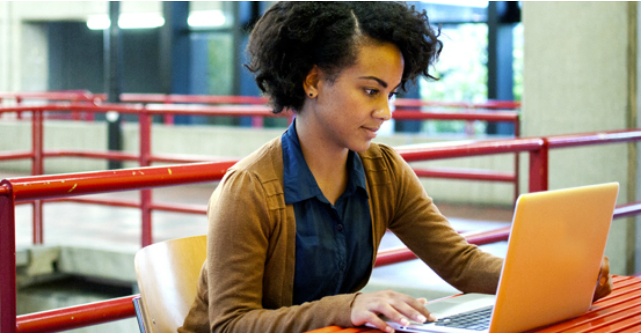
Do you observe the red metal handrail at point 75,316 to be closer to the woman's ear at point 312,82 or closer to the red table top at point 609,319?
the woman's ear at point 312,82

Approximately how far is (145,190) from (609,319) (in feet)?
11.8

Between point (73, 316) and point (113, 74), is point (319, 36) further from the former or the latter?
point (113, 74)

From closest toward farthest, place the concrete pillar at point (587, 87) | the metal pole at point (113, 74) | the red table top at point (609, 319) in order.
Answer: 1. the red table top at point (609, 319)
2. the concrete pillar at point (587, 87)
3. the metal pole at point (113, 74)

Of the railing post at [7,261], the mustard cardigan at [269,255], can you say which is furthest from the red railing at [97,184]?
the mustard cardigan at [269,255]

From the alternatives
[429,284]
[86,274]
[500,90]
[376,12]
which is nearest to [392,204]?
[376,12]

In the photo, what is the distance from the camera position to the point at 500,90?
8820 mm

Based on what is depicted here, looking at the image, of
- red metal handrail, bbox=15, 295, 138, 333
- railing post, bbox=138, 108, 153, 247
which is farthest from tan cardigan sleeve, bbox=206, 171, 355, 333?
railing post, bbox=138, 108, 153, 247

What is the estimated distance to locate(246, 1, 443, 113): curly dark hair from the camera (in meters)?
1.35

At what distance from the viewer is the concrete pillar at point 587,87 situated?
4160 mm

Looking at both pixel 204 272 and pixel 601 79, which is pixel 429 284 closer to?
pixel 601 79

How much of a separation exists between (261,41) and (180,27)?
10810 millimetres

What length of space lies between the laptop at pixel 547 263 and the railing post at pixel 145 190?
3.26 metres

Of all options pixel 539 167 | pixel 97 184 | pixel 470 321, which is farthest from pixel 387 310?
pixel 539 167

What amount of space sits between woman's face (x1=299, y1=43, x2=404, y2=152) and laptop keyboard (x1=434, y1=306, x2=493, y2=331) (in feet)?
1.15
